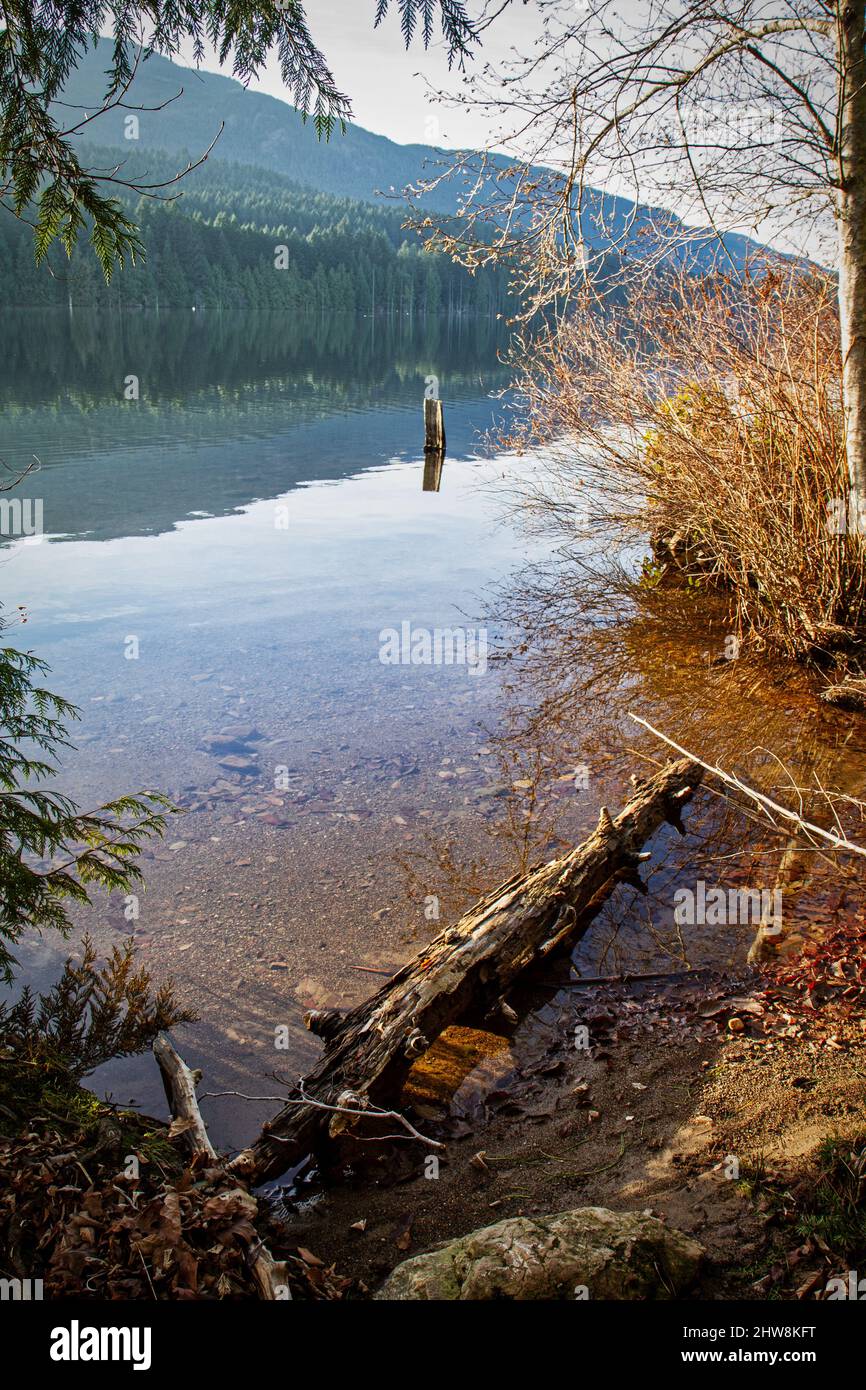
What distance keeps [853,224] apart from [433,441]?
51.0 ft

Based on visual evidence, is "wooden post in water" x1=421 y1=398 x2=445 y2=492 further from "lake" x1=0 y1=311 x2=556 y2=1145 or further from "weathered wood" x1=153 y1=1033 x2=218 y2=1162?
"weathered wood" x1=153 y1=1033 x2=218 y2=1162

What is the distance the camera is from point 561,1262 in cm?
263

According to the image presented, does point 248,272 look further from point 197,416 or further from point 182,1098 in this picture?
point 182,1098

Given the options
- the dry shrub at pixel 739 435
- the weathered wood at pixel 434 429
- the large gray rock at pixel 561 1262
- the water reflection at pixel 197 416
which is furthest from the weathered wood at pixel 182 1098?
the weathered wood at pixel 434 429

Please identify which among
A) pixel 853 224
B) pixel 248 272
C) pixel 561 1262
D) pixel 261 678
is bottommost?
pixel 561 1262

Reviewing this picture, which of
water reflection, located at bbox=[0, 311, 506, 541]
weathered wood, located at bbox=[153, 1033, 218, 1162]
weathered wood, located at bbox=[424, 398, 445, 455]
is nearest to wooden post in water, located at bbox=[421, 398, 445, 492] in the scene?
weathered wood, located at bbox=[424, 398, 445, 455]

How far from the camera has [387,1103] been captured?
395 centimetres

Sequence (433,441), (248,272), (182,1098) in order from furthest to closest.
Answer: (248,272) < (433,441) < (182,1098)

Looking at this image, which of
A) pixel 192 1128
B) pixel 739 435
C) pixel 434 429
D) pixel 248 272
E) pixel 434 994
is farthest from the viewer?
pixel 248 272

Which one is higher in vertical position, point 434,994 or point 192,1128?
point 434,994

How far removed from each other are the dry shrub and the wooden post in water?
30.2ft

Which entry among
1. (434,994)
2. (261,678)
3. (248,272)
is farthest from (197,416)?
(248,272)
